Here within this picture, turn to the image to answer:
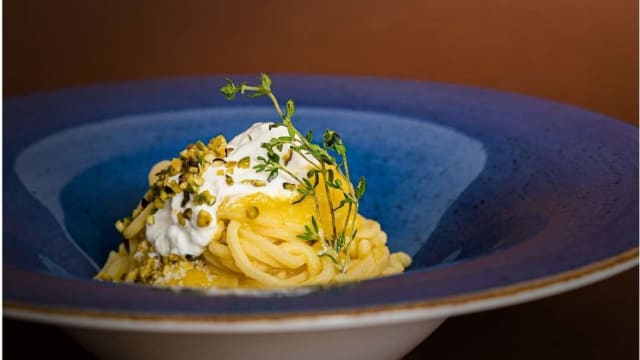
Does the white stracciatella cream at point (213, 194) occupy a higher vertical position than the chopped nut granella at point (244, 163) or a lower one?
lower

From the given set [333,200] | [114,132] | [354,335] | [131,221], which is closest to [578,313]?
[333,200]

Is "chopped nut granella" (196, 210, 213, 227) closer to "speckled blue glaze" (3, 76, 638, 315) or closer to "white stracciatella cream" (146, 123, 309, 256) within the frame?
"white stracciatella cream" (146, 123, 309, 256)

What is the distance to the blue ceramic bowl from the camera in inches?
65.1

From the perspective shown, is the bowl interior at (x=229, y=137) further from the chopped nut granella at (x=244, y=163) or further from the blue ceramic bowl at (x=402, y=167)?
the chopped nut granella at (x=244, y=163)

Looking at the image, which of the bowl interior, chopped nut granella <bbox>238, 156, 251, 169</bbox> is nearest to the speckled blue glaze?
the bowl interior

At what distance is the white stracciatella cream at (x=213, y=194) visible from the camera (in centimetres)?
189

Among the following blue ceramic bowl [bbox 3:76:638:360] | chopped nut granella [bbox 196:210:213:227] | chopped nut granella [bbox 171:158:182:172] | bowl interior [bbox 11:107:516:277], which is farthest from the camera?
bowl interior [bbox 11:107:516:277]

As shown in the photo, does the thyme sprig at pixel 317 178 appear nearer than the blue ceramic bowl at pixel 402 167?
No

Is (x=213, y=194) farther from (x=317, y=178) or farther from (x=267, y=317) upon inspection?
(x=267, y=317)

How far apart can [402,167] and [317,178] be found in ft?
1.81

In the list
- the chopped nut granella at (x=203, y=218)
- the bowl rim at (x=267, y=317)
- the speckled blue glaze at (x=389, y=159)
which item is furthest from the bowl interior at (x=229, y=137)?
the bowl rim at (x=267, y=317)

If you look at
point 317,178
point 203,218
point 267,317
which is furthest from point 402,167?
point 267,317

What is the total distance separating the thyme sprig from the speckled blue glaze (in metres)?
0.23

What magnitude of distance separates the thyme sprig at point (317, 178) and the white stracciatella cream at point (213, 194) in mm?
14
